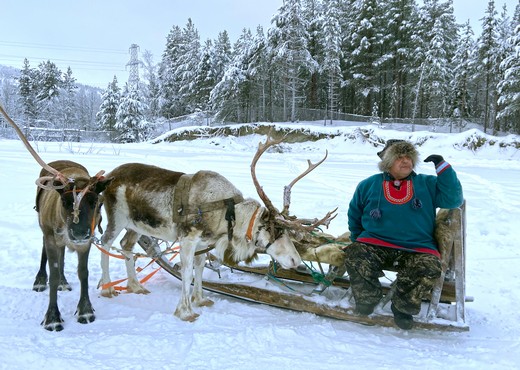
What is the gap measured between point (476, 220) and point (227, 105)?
3093cm

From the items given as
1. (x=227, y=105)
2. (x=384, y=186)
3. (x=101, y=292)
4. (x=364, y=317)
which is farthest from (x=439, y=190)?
(x=227, y=105)

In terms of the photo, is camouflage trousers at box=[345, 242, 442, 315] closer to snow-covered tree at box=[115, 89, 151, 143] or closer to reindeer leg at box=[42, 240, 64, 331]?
reindeer leg at box=[42, 240, 64, 331]

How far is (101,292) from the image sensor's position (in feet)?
14.4

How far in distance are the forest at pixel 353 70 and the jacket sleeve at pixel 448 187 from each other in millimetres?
29318

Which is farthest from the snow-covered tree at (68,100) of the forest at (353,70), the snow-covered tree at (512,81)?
the snow-covered tree at (512,81)

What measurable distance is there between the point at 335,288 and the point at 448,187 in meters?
1.64

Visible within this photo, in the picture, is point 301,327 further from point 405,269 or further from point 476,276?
point 476,276

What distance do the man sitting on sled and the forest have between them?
29286 millimetres

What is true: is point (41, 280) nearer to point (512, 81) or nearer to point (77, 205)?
point (77, 205)

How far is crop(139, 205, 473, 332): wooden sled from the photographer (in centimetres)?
363

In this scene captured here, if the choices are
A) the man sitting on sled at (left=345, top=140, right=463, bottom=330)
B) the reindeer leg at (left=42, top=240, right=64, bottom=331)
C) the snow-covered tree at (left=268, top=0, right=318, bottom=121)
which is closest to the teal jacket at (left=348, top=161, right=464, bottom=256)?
the man sitting on sled at (left=345, top=140, right=463, bottom=330)

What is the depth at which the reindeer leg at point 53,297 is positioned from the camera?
356cm

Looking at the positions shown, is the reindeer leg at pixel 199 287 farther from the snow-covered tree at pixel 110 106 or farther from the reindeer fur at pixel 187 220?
the snow-covered tree at pixel 110 106

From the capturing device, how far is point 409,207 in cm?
385
